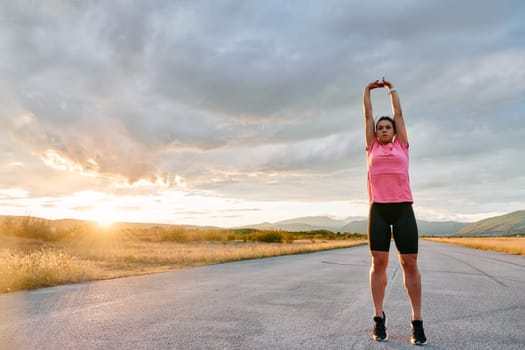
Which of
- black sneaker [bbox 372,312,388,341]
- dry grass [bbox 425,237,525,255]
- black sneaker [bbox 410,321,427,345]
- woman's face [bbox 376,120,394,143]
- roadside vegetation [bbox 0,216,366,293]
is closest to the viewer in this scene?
black sneaker [bbox 410,321,427,345]

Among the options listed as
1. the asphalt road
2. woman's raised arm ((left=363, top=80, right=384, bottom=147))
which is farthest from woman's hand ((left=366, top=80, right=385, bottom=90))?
the asphalt road

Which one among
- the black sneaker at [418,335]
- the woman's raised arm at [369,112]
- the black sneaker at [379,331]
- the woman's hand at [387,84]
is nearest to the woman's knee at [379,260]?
the black sneaker at [379,331]

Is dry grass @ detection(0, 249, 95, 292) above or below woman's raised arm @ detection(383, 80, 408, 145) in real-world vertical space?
below

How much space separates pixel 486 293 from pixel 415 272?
4564mm

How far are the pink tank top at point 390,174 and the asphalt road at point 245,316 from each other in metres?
1.41

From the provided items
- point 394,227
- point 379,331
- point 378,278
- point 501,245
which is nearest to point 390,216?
point 394,227

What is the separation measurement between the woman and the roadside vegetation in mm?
7228

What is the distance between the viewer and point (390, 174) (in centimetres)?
420

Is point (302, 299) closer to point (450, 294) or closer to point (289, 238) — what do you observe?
point (450, 294)

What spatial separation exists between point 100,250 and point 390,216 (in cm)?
2137

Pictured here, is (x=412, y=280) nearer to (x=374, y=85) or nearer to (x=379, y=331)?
(x=379, y=331)

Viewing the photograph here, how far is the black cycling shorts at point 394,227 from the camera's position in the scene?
13.6ft

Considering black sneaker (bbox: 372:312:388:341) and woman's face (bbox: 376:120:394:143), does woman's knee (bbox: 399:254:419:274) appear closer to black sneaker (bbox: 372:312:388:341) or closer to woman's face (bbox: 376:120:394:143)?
black sneaker (bbox: 372:312:388:341)

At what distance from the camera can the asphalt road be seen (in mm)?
4012
